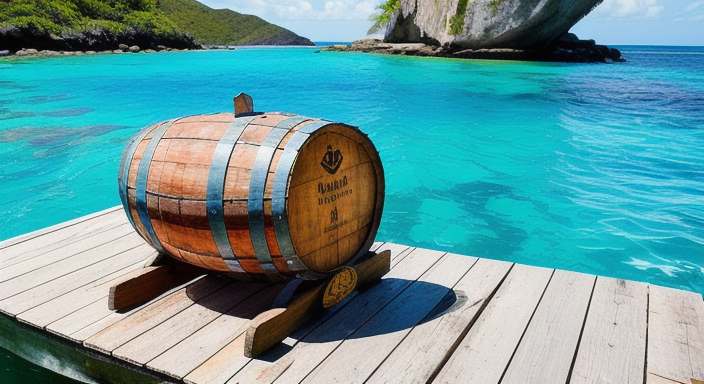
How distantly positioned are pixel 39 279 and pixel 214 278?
4.21 ft

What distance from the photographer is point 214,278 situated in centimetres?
360

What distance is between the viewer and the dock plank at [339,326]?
2539 millimetres

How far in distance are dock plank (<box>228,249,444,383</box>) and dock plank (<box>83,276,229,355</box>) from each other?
80 centimetres

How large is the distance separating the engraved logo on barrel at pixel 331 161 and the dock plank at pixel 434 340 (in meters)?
1.07

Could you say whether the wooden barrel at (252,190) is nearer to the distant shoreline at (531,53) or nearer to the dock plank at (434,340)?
the dock plank at (434,340)

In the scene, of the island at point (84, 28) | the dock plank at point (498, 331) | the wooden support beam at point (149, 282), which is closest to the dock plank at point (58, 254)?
the wooden support beam at point (149, 282)

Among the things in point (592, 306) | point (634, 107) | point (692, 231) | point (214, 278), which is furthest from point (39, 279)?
point (634, 107)

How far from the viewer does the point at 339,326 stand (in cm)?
299

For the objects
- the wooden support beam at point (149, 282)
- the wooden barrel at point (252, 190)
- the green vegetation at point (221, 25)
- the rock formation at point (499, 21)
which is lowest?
the wooden support beam at point (149, 282)

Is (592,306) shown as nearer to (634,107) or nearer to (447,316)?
(447,316)

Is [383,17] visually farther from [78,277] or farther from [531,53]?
[78,277]

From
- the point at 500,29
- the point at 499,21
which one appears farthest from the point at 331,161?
the point at 500,29

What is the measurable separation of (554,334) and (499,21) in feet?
138

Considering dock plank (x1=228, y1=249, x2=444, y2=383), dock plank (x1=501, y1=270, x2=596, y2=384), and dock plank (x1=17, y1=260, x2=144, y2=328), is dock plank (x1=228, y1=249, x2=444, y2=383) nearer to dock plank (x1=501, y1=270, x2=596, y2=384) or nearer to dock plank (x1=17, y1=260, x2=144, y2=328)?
dock plank (x1=501, y1=270, x2=596, y2=384)
